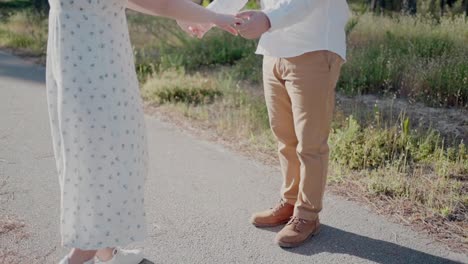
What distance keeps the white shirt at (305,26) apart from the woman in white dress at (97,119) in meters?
0.43

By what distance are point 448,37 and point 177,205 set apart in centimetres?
549

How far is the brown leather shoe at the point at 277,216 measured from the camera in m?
3.81

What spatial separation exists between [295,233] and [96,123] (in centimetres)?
147

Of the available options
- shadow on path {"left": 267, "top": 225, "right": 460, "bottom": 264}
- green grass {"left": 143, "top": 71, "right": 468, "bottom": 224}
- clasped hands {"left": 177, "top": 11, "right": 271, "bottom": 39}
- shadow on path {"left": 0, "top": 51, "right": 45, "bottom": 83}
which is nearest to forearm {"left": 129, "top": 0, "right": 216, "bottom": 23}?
clasped hands {"left": 177, "top": 11, "right": 271, "bottom": 39}

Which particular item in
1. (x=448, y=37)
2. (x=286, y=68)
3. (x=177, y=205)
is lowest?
(x=177, y=205)

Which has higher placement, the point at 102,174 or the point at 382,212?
the point at 102,174

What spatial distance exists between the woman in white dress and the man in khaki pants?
50 centimetres

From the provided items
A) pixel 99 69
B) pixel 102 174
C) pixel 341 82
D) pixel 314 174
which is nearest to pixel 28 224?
pixel 102 174

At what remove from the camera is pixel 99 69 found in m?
2.69

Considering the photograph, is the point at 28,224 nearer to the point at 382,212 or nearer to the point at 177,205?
the point at 177,205

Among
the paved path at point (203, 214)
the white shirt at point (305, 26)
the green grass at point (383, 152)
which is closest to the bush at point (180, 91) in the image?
the green grass at point (383, 152)

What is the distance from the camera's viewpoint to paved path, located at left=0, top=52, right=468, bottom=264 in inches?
137

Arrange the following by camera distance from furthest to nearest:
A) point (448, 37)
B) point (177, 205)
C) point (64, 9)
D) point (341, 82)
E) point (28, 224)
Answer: point (448, 37) → point (341, 82) → point (177, 205) → point (28, 224) → point (64, 9)

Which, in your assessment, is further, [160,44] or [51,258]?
[160,44]
